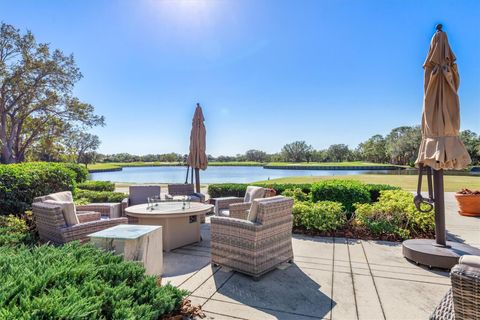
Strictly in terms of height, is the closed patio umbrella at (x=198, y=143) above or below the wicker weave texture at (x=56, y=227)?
above

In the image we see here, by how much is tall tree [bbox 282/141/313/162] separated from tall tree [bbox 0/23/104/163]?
57.8 meters

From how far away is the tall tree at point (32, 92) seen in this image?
1362 cm

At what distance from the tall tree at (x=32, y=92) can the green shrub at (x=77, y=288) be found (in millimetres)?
16339

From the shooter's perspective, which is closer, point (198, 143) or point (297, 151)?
point (198, 143)

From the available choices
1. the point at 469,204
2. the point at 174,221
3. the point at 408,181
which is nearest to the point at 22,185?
the point at 174,221

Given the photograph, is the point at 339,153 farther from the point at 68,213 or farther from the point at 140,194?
the point at 68,213

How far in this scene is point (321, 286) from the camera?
8.77 feet

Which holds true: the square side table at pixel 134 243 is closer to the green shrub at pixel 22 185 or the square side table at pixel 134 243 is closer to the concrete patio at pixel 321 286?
the concrete patio at pixel 321 286

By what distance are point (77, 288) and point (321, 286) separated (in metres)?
2.21

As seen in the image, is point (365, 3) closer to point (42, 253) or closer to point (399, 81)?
point (399, 81)

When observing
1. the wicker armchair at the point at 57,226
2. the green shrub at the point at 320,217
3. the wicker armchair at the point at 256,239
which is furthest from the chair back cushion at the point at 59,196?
the green shrub at the point at 320,217

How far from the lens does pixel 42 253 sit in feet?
6.32

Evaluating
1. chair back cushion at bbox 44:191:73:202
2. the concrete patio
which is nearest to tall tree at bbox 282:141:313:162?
the concrete patio

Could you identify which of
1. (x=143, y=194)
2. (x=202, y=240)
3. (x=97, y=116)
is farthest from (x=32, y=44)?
(x=202, y=240)
